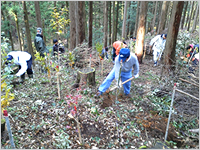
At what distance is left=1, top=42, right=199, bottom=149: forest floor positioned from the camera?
318cm

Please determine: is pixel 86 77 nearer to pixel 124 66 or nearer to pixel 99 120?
pixel 124 66

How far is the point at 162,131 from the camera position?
3.70 meters

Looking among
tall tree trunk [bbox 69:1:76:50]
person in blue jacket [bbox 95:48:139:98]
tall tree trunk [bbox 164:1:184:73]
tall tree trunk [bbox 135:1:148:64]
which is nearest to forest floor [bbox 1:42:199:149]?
person in blue jacket [bbox 95:48:139:98]

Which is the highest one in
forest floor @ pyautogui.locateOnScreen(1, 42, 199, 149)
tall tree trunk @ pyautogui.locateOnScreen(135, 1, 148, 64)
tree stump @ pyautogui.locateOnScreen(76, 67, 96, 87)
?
tall tree trunk @ pyautogui.locateOnScreen(135, 1, 148, 64)

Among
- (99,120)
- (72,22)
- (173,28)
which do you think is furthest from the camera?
(72,22)

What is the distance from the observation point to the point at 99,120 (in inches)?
156

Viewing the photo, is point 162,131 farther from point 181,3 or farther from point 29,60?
point 29,60

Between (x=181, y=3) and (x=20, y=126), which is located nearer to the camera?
(x=20, y=126)

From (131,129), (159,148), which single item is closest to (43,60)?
(131,129)

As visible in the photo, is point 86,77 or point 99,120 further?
point 86,77

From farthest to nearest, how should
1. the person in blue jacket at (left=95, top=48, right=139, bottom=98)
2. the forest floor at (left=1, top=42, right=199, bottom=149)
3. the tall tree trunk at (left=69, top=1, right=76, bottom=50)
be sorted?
the tall tree trunk at (left=69, top=1, right=76, bottom=50) < the person in blue jacket at (left=95, top=48, right=139, bottom=98) < the forest floor at (left=1, top=42, right=199, bottom=149)

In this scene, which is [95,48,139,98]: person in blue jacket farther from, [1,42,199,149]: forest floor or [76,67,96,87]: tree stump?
[76,67,96,87]: tree stump

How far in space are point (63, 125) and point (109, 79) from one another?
221 centimetres

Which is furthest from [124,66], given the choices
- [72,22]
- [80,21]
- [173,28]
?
[72,22]
